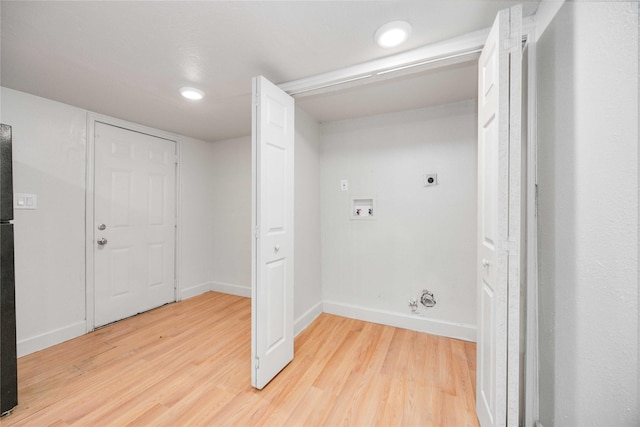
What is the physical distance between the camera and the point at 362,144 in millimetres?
2742

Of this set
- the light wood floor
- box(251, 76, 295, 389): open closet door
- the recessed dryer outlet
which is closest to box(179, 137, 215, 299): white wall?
the light wood floor

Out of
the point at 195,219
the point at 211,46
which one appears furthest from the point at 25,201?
the point at 211,46

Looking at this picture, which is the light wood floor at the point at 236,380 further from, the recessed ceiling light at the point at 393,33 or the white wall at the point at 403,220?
the recessed ceiling light at the point at 393,33

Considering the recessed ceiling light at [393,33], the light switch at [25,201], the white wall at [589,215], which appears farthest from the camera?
the light switch at [25,201]

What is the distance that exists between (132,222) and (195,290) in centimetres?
129

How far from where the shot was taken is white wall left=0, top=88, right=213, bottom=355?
6.86 feet

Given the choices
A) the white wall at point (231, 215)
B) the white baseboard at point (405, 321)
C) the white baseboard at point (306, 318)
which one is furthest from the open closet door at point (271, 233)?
the white wall at point (231, 215)

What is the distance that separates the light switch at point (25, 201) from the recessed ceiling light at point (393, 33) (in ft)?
10.2

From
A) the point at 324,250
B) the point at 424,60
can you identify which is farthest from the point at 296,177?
the point at 424,60

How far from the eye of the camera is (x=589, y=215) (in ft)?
2.79

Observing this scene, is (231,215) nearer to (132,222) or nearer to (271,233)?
(132,222)

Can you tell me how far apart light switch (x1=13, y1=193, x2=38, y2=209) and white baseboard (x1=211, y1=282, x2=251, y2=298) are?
2187 mm

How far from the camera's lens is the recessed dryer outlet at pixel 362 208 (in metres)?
2.71

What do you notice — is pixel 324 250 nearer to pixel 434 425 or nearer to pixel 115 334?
pixel 434 425
